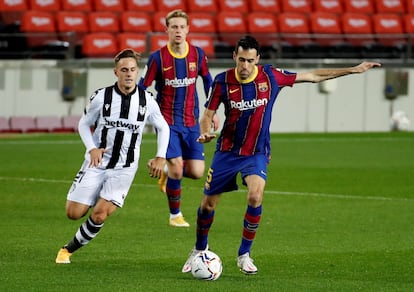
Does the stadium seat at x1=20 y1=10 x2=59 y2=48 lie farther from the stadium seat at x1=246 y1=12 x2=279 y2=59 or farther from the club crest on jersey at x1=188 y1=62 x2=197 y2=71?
the club crest on jersey at x1=188 y1=62 x2=197 y2=71

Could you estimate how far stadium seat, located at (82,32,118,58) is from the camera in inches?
1029

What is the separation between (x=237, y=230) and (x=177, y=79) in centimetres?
189

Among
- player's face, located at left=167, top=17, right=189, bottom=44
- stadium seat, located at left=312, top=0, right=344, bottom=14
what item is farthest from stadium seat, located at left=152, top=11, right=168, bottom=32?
player's face, located at left=167, top=17, right=189, bottom=44

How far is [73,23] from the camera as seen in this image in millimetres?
26719

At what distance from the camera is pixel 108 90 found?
→ 10.8m

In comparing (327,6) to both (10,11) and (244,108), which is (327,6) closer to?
(10,11)

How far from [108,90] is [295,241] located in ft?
10.1

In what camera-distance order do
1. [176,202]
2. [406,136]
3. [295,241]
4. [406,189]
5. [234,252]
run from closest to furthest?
1. [234,252]
2. [295,241]
3. [176,202]
4. [406,189]
5. [406,136]

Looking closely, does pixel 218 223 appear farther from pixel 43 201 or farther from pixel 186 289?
pixel 186 289

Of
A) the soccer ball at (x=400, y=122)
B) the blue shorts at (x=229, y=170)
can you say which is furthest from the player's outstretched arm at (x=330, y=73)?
the soccer ball at (x=400, y=122)

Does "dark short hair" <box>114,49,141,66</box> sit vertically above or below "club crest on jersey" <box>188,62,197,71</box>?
above

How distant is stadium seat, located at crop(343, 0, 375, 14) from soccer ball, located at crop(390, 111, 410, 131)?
3273mm

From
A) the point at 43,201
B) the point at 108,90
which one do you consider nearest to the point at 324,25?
the point at 43,201

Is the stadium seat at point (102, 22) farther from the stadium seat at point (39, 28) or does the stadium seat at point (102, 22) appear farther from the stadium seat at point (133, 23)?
the stadium seat at point (39, 28)
